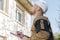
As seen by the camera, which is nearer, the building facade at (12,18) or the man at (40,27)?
the man at (40,27)

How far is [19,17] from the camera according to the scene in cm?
488

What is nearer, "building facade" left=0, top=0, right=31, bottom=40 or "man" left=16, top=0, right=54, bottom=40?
"man" left=16, top=0, right=54, bottom=40

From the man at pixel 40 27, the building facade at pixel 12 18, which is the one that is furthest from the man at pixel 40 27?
the building facade at pixel 12 18

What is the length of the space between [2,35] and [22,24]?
0.82m

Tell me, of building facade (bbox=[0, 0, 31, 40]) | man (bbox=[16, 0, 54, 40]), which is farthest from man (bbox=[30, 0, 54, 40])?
building facade (bbox=[0, 0, 31, 40])

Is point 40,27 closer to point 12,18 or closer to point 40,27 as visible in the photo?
point 40,27

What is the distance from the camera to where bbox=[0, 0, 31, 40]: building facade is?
159 inches

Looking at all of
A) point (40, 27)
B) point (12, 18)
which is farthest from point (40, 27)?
point (12, 18)

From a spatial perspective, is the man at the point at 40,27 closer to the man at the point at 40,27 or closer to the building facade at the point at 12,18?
the man at the point at 40,27

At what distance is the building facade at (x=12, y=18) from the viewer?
159 inches

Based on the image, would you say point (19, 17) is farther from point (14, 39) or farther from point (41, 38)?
point (41, 38)

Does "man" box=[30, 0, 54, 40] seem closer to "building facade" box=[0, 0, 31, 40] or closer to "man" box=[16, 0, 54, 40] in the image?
"man" box=[16, 0, 54, 40]

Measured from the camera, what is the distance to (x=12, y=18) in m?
4.36

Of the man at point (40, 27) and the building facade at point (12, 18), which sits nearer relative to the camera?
the man at point (40, 27)
